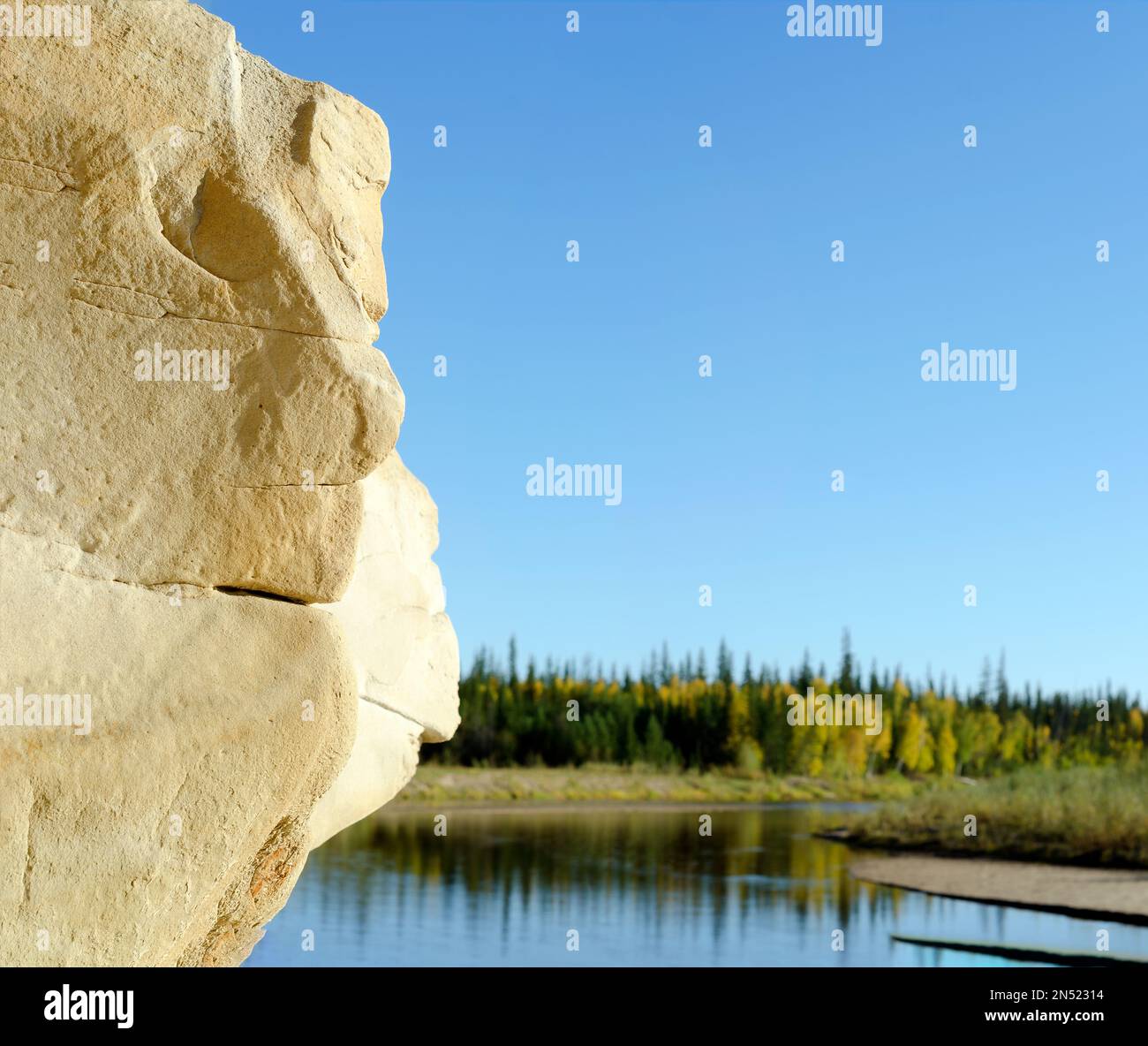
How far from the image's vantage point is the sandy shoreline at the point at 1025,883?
2047cm

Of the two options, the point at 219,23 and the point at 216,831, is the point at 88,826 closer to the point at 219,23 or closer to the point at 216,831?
the point at 216,831

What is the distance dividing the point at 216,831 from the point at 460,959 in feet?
42.2

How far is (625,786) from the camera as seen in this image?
41344 mm

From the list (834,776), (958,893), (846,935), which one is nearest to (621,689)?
(834,776)

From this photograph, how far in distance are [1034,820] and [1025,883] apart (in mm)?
3876

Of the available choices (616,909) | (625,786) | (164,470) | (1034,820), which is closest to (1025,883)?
(1034,820)

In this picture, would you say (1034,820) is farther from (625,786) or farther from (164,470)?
(164,470)

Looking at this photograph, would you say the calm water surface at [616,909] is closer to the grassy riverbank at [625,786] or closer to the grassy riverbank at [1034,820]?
the grassy riverbank at [1034,820]

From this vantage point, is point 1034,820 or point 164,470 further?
point 1034,820

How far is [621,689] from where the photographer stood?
5156 centimetres

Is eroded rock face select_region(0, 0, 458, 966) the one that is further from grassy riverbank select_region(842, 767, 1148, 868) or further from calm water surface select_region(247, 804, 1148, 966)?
grassy riverbank select_region(842, 767, 1148, 868)

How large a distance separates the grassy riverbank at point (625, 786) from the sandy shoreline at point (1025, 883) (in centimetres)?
1349

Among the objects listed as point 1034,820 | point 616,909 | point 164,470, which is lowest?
point 616,909

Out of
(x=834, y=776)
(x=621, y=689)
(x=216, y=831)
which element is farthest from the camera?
(x=621, y=689)
